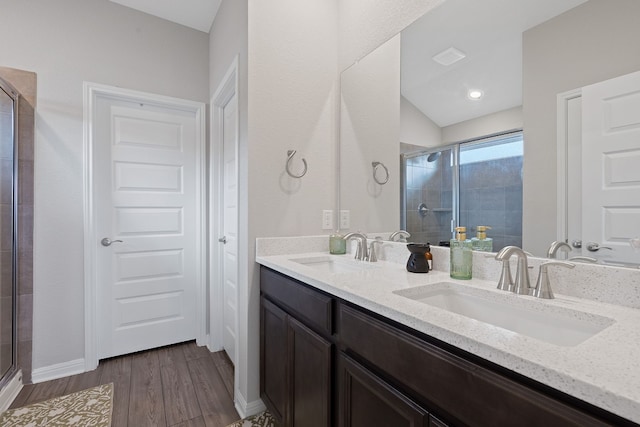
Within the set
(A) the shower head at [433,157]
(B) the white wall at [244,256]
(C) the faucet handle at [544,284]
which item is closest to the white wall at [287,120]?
(B) the white wall at [244,256]

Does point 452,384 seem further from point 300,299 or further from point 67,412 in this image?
point 67,412

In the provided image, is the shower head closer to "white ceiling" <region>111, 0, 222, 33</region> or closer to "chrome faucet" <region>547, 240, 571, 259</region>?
"chrome faucet" <region>547, 240, 571, 259</region>

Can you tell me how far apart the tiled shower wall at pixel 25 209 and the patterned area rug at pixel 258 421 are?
1.61 metres

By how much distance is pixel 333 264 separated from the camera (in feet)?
5.93

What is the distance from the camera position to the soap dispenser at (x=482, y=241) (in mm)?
1208

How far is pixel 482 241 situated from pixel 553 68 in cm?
65

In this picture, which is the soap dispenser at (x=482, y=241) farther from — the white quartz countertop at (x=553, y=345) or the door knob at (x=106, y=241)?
the door knob at (x=106, y=241)

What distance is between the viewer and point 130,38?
2465 millimetres

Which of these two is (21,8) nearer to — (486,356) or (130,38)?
(130,38)

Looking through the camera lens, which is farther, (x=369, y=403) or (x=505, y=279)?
(x=505, y=279)

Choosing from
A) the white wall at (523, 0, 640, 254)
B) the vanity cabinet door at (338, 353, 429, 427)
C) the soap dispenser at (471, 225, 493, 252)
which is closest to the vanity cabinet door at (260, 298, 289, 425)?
the vanity cabinet door at (338, 353, 429, 427)

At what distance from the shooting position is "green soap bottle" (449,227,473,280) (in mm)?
1197

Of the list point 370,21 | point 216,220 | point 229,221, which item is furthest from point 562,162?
point 216,220

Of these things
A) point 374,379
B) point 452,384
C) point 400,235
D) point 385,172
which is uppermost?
point 385,172
